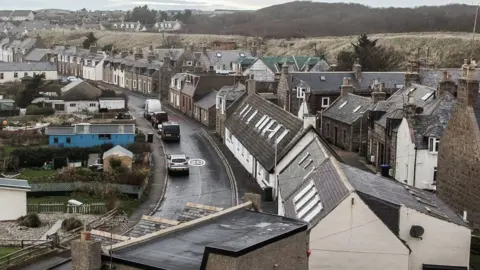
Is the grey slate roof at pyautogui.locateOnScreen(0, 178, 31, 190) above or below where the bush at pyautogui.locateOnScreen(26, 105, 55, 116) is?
below

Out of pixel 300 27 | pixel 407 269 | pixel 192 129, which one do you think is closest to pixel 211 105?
pixel 192 129

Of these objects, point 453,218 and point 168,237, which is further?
point 453,218

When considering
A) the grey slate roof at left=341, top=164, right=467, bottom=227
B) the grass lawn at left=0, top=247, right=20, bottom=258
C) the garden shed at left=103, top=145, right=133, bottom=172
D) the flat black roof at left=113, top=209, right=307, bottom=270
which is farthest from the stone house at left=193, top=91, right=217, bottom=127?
the flat black roof at left=113, top=209, right=307, bottom=270

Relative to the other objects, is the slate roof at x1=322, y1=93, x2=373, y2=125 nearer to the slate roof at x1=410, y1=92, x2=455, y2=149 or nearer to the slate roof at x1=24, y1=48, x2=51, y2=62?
the slate roof at x1=410, y1=92, x2=455, y2=149

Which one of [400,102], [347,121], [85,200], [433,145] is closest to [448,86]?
[433,145]

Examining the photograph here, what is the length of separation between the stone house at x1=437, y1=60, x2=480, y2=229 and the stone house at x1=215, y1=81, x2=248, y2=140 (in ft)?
78.6

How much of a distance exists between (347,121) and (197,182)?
12482 millimetres

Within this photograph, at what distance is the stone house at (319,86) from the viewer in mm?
55469

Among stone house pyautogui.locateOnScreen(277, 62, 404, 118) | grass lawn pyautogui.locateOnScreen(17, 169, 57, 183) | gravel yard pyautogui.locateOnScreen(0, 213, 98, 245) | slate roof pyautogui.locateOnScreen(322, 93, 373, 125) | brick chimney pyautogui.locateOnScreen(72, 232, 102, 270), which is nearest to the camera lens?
brick chimney pyautogui.locateOnScreen(72, 232, 102, 270)

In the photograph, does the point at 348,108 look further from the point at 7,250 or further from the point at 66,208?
the point at 7,250

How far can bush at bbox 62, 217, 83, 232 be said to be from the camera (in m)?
32.5

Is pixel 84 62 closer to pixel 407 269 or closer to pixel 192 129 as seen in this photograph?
pixel 192 129

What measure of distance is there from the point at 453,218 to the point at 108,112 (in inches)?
1920

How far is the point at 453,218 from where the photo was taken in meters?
23.5
